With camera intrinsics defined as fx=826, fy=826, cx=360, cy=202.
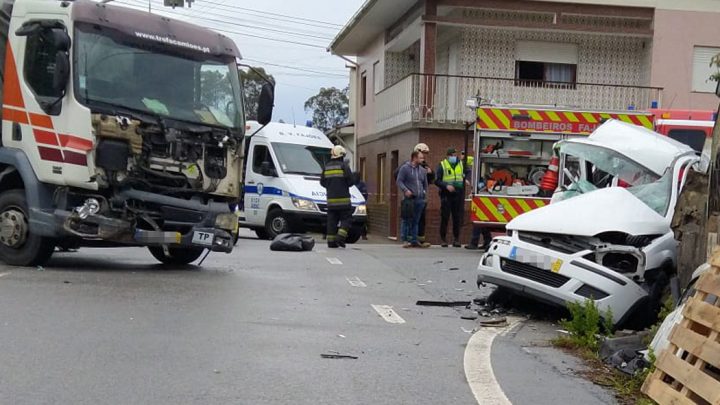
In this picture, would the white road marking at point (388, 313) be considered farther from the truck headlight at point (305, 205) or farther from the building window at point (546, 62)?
A: the building window at point (546, 62)

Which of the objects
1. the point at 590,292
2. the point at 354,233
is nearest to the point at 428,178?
the point at 354,233

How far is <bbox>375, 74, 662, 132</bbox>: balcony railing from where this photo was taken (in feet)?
67.8

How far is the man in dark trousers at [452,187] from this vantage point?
16.1 meters

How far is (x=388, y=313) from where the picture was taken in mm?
7848

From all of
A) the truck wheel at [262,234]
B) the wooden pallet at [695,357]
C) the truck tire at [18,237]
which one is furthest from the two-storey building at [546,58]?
the wooden pallet at [695,357]

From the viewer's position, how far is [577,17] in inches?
841

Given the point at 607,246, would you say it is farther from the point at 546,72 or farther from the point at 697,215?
the point at 546,72

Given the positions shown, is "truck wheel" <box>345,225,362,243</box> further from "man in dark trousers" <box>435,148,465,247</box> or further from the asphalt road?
the asphalt road

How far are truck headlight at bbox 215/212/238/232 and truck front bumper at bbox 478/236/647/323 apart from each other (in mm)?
3461

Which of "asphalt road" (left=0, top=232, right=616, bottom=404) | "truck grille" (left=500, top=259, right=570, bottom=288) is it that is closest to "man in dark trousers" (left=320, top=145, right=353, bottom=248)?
"asphalt road" (left=0, top=232, right=616, bottom=404)

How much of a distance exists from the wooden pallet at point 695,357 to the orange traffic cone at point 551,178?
8055mm

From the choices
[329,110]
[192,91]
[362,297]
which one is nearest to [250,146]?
[192,91]

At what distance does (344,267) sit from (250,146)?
26.5 feet

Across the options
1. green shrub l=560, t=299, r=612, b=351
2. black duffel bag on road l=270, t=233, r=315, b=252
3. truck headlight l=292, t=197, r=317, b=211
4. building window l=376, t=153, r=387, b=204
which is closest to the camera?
green shrub l=560, t=299, r=612, b=351
